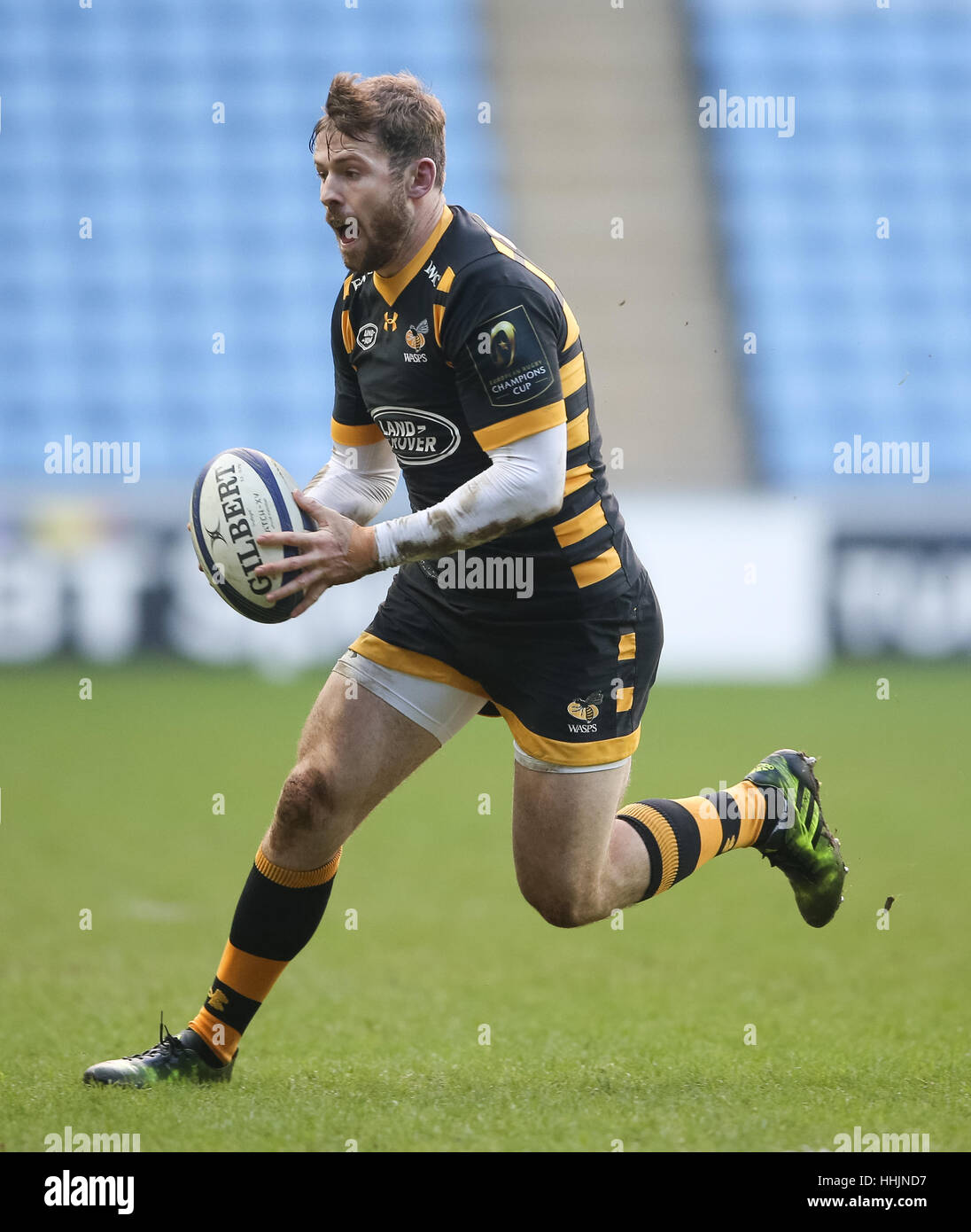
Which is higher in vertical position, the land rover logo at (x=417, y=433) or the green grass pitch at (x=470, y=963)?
the land rover logo at (x=417, y=433)

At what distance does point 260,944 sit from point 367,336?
5.75ft

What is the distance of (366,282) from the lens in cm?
409

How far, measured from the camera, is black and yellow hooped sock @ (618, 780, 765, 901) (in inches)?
175

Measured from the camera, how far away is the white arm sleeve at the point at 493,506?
3.71 meters

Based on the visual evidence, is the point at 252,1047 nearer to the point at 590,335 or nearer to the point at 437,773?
the point at 437,773

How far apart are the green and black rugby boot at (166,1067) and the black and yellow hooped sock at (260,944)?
36mm

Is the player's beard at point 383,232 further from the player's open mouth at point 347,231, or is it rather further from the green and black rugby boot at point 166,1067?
the green and black rugby boot at point 166,1067

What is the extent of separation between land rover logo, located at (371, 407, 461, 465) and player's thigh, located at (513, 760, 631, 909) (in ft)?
3.08

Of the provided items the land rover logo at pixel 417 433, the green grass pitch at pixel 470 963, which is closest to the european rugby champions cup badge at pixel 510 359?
the land rover logo at pixel 417 433

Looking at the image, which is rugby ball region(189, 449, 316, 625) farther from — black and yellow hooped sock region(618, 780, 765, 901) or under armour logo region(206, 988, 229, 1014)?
black and yellow hooped sock region(618, 780, 765, 901)

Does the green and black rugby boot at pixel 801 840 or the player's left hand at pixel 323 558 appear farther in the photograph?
the green and black rugby boot at pixel 801 840

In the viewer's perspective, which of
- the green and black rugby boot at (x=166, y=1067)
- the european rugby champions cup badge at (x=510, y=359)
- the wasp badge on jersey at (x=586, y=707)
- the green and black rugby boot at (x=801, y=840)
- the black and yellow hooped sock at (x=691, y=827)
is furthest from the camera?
the green and black rugby boot at (x=801, y=840)

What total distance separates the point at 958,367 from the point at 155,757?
1349cm

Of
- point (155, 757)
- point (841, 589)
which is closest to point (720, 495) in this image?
point (841, 589)
